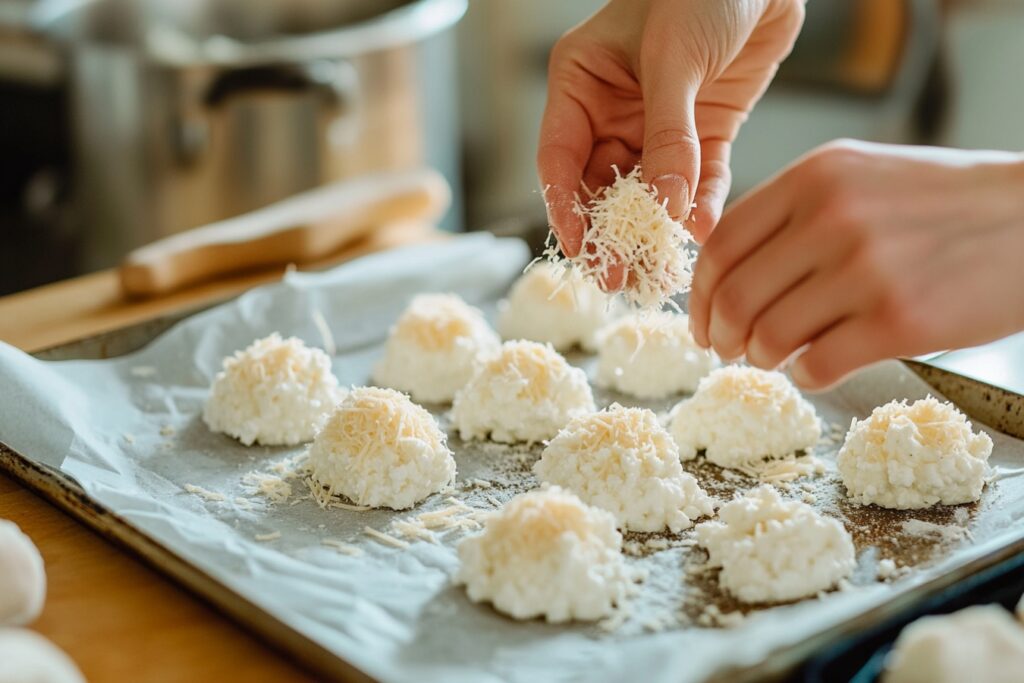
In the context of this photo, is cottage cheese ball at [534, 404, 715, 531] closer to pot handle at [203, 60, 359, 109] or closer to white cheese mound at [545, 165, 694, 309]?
white cheese mound at [545, 165, 694, 309]

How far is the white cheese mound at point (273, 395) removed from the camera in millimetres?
1814

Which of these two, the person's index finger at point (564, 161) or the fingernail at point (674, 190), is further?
the person's index finger at point (564, 161)

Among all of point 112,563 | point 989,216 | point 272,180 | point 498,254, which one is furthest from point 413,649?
point 272,180

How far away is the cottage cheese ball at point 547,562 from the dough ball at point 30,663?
1.44 feet

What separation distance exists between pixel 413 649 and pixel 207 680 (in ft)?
0.67

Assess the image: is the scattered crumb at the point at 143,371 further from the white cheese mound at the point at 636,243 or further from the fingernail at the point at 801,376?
the fingernail at the point at 801,376

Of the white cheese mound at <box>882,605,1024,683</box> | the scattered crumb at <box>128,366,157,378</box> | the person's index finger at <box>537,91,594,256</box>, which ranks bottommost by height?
the scattered crumb at <box>128,366,157,378</box>

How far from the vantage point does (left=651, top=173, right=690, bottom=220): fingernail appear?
5.11ft

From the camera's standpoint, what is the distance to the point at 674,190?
156 centimetres

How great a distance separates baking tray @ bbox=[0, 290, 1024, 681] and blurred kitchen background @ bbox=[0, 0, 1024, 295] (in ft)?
2.77

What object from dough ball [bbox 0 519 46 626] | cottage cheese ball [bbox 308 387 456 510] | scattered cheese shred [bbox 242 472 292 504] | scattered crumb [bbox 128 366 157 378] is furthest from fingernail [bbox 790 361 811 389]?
scattered crumb [bbox 128 366 157 378]

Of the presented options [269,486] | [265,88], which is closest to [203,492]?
[269,486]

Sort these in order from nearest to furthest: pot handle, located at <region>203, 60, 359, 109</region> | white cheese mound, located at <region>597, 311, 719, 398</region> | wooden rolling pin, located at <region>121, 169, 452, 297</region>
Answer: white cheese mound, located at <region>597, 311, 719, 398</region> < wooden rolling pin, located at <region>121, 169, 452, 297</region> < pot handle, located at <region>203, 60, 359, 109</region>

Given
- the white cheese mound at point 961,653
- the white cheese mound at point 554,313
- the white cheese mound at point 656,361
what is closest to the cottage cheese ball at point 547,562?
the white cheese mound at point 961,653
